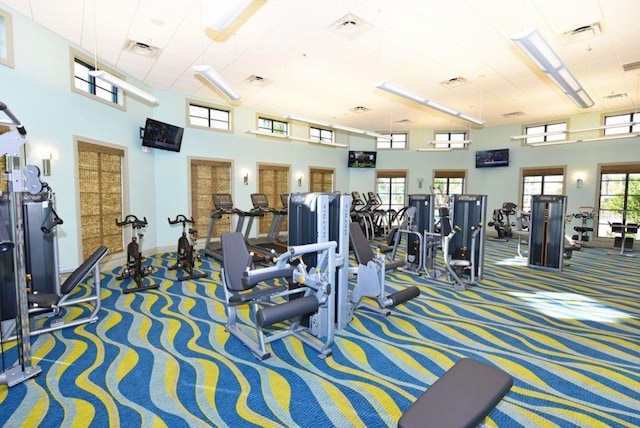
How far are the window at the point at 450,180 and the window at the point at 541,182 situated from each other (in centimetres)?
190

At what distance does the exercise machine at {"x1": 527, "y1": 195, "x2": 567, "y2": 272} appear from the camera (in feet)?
21.5

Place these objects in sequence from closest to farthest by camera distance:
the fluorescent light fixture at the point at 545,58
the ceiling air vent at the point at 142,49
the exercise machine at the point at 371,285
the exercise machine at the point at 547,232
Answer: the fluorescent light fixture at the point at 545,58
the exercise machine at the point at 371,285
the ceiling air vent at the point at 142,49
the exercise machine at the point at 547,232

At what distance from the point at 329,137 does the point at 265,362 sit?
31.4 feet

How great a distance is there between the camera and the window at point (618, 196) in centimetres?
909

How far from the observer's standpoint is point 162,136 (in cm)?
725

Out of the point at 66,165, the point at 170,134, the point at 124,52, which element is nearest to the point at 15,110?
the point at 66,165

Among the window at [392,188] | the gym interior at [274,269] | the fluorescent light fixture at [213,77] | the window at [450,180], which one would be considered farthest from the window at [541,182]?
the fluorescent light fixture at [213,77]

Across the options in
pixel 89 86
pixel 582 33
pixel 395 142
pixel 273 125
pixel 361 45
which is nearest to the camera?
pixel 582 33

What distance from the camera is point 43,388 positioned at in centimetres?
256

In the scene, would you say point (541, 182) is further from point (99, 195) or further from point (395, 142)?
point (99, 195)

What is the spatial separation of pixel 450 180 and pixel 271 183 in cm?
655

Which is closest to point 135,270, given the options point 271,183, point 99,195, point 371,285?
point 99,195

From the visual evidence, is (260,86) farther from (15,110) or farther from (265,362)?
(265,362)

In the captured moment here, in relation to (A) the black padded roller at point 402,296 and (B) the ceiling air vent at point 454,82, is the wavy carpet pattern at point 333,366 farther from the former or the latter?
(B) the ceiling air vent at point 454,82
